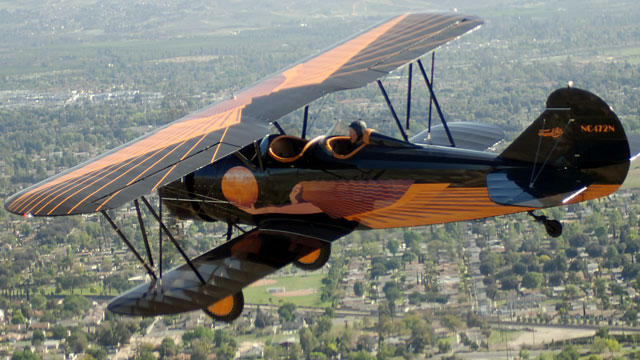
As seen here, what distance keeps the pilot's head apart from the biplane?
103 millimetres

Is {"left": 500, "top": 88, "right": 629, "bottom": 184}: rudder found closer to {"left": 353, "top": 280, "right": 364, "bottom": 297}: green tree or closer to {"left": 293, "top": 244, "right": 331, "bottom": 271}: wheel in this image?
{"left": 293, "top": 244, "right": 331, "bottom": 271}: wheel

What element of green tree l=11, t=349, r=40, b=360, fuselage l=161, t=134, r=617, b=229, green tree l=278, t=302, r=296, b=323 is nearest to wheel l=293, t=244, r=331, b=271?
fuselage l=161, t=134, r=617, b=229

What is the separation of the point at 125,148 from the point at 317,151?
3148 millimetres

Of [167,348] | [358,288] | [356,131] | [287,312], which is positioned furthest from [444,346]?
[356,131]

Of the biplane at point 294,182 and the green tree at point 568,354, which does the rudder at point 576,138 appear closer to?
the biplane at point 294,182

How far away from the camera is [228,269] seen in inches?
555

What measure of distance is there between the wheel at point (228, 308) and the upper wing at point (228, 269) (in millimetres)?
720

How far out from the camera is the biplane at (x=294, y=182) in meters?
13.0

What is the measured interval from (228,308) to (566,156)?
578cm

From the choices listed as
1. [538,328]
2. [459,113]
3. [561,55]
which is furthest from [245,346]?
[561,55]

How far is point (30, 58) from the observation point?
19925cm

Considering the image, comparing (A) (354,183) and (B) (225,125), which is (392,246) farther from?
(B) (225,125)

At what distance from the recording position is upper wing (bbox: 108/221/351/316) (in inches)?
529

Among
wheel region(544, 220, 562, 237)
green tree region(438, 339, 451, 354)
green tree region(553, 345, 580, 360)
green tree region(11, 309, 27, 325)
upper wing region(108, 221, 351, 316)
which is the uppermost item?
wheel region(544, 220, 562, 237)
